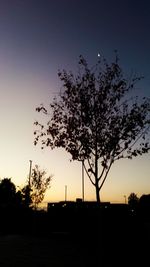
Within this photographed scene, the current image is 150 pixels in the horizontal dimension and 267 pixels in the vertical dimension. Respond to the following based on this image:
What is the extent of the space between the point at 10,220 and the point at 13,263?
28.4 metres

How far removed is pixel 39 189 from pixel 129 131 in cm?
5618

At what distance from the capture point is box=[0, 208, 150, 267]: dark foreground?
63.9 ft

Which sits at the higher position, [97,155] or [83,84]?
[83,84]

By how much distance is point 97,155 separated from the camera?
2344 cm

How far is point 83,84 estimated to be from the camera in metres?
24.6

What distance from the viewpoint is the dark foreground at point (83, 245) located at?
19484 millimetres

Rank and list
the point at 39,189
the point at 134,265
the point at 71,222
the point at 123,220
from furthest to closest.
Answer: the point at 39,189, the point at 71,222, the point at 123,220, the point at 134,265

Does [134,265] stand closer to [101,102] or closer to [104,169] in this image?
[104,169]

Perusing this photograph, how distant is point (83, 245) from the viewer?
94.4 ft

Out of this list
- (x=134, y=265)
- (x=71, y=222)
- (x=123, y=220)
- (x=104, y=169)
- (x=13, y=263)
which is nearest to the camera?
(x=13, y=263)

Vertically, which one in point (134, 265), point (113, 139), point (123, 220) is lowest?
point (134, 265)

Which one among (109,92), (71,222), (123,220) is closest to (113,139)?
(109,92)

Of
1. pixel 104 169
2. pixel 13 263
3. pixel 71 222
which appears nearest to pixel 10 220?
pixel 71 222

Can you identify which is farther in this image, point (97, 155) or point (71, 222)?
point (71, 222)
